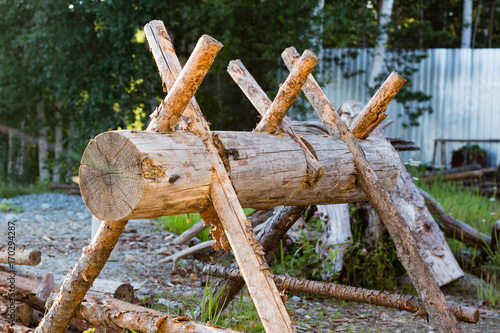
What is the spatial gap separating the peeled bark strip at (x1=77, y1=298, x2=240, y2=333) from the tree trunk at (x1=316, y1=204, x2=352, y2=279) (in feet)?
6.56

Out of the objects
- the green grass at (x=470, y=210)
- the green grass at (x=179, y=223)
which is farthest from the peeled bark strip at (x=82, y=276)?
the green grass at (x=470, y=210)

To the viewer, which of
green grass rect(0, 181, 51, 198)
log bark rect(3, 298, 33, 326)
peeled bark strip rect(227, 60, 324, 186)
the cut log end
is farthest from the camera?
green grass rect(0, 181, 51, 198)

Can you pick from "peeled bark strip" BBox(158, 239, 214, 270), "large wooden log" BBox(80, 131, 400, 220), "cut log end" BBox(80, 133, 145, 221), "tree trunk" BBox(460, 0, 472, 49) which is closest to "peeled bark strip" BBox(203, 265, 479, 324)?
"large wooden log" BBox(80, 131, 400, 220)

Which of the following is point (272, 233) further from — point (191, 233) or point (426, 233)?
point (191, 233)

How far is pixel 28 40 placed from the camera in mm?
9984

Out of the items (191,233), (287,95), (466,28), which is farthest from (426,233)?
(466,28)

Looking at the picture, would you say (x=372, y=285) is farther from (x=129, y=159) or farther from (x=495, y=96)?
(x=495, y=96)

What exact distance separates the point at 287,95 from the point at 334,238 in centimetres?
213

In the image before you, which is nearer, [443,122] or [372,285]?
[372,285]

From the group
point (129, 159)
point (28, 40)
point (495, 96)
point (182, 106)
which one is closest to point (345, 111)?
point (182, 106)

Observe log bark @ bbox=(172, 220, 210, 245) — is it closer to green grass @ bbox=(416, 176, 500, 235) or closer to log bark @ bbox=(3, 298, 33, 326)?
log bark @ bbox=(3, 298, 33, 326)

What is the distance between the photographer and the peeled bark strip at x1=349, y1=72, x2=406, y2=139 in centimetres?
323

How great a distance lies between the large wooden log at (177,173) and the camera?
2.13 m

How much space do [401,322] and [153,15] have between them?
7522mm
